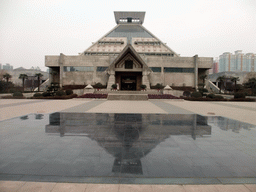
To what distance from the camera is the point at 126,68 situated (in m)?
45.2

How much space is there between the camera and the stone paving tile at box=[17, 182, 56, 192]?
11.0 feet

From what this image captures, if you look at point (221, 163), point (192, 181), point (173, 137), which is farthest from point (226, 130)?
point (192, 181)

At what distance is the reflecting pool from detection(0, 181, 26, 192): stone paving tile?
190mm

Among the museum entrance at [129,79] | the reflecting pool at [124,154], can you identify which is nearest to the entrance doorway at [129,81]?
the museum entrance at [129,79]

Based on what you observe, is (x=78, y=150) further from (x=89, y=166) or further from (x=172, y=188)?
(x=172, y=188)

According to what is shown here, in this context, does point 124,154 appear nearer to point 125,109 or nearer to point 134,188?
point 134,188

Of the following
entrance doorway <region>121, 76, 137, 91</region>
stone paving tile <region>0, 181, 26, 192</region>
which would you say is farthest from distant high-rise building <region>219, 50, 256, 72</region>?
stone paving tile <region>0, 181, 26, 192</region>

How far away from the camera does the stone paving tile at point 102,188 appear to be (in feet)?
11.0

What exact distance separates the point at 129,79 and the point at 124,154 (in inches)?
1832

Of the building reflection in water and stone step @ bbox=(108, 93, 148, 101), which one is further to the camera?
stone step @ bbox=(108, 93, 148, 101)

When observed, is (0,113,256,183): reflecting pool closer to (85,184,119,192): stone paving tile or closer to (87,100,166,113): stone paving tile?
(85,184,119,192): stone paving tile

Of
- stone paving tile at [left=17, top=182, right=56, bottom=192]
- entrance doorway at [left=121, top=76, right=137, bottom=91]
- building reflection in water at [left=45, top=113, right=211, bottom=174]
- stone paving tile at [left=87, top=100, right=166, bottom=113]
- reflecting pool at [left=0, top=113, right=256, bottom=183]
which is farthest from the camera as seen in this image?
entrance doorway at [left=121, top=76, right=137, bottom=91]

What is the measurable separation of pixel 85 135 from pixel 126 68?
129ft

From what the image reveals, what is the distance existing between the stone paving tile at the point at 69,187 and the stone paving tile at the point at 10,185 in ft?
2.70
